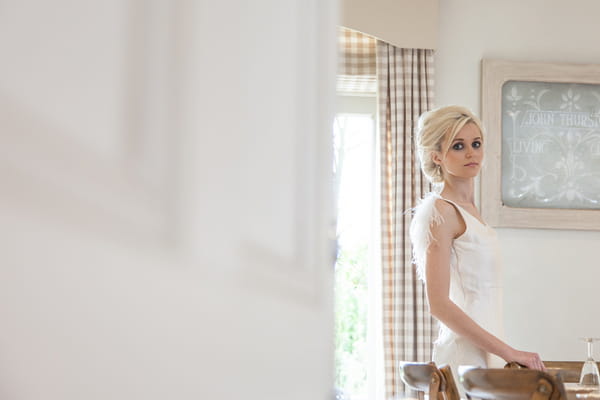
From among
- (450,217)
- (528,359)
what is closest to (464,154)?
(450,217)

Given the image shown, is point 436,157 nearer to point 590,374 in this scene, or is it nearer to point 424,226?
point 424,226

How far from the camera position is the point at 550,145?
→ 12.5ft

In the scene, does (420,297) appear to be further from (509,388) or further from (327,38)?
(327,38)

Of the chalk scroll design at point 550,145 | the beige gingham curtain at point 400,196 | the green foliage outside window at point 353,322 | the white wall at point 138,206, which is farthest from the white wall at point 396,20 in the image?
the white wall at point 138,206

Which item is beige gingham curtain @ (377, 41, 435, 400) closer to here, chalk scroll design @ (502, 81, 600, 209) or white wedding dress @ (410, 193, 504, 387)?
chalk scroll design @ (502, 81, 600, 209)

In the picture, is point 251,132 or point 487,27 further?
point 487,27

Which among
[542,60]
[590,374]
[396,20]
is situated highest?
[396,20]

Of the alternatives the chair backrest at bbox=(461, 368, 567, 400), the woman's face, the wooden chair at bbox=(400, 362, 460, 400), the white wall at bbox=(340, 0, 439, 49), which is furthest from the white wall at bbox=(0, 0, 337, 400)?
the white wall at bbox=(340, 0, 439, 49)

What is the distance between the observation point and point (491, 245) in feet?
6.70

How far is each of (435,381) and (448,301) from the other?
30cm

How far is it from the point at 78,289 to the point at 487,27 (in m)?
3.99

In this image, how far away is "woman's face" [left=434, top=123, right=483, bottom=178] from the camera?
220cm

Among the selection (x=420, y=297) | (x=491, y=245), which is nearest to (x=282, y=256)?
(x=491, y=245)

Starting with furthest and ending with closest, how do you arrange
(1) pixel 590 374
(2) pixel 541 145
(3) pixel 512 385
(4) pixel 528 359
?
(2) pixel 541 145, (1) pixel 590 374, (4) pixel 528 359, (3) pixel 512 385
